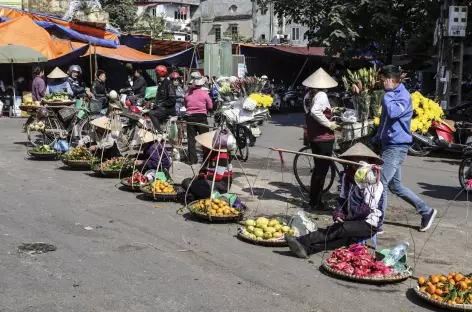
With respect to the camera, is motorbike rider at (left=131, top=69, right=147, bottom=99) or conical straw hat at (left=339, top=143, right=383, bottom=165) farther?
motorbike rider at (left=131, top=69, right=147, bottom=99)

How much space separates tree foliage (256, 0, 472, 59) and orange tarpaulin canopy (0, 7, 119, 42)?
29.8 feet

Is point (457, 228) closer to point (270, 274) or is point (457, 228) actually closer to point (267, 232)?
point (267, 232)

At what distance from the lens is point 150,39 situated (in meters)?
26.5

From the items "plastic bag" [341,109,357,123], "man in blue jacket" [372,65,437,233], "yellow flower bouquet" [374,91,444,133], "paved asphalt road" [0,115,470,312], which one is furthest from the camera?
"yellow flower bouquet" [374,91,444,133]

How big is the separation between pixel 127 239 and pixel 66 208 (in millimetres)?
1807

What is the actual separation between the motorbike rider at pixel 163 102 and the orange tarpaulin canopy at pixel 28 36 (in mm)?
9739

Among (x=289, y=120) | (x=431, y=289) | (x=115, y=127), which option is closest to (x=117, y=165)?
(x=115, y=127)

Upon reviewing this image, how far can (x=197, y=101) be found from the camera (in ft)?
37.0

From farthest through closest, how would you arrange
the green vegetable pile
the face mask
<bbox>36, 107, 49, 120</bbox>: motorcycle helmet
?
<bbox>36, 107, 49, 120</bbox>: motorcycle helmet, the green vegetable pile, the face mask

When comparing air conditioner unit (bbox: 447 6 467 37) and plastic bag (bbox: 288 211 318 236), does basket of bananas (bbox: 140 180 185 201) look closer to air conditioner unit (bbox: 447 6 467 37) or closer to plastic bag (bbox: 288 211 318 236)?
plastic bag (bbox: 288 211 318 236)

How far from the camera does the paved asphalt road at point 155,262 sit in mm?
4770

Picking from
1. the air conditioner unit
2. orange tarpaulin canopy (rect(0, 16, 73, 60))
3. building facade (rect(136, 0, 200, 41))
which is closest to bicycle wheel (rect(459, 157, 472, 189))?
the air conditioner unit

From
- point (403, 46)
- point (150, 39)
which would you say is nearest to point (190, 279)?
point (403, 46)

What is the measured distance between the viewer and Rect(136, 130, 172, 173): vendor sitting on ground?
9.05 metres
